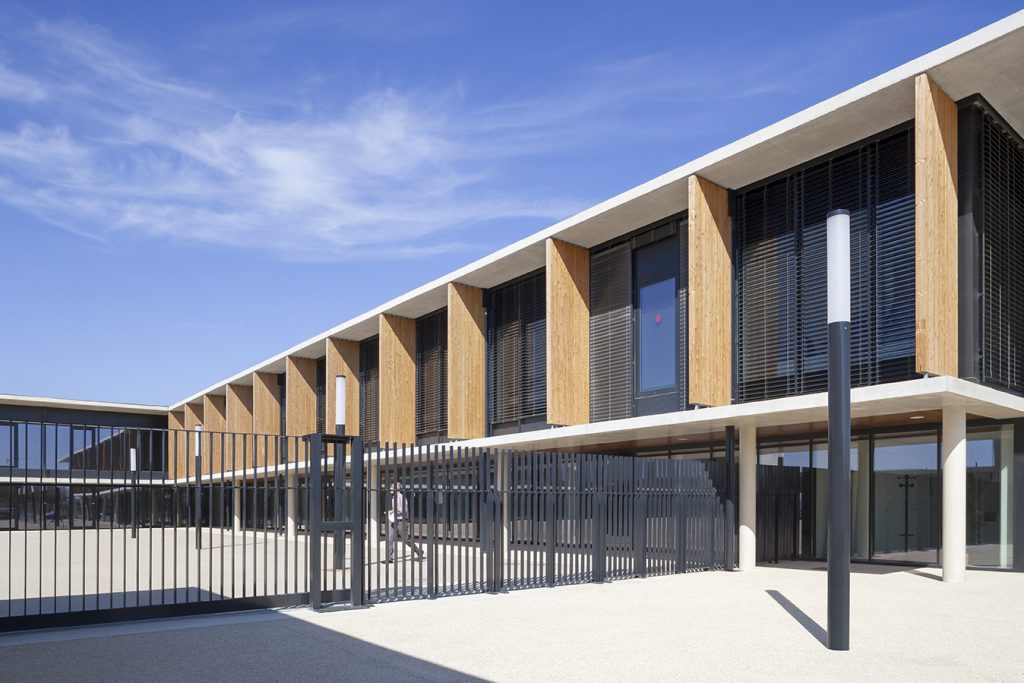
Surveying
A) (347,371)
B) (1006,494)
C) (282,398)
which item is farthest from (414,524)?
(282,398)

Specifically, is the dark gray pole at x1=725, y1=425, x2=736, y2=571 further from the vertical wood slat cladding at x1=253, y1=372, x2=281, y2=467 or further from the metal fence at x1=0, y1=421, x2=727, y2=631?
the vertical wood slat cladding at x1=253, y1=372, x2=281, y2=467

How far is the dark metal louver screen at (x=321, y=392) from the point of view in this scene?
39.2 m

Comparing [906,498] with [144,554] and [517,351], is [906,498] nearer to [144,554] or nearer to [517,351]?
[517,351]

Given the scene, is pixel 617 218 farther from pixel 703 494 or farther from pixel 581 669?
pixel 581 669

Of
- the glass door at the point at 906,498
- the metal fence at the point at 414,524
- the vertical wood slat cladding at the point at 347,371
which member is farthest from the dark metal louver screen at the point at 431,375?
the glass door at the point at 906,498

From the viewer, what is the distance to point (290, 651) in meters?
8.97

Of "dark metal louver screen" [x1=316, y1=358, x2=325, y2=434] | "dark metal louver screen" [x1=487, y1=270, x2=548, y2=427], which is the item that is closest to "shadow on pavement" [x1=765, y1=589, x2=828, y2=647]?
"dark metal louver screen" [x1=487, y1=270, x2=548, y2=427]

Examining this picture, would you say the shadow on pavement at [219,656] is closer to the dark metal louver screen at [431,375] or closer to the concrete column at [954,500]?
the concrete column at [954,500]

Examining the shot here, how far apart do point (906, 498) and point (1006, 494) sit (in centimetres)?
204

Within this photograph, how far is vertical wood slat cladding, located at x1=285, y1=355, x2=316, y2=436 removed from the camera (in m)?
39.0

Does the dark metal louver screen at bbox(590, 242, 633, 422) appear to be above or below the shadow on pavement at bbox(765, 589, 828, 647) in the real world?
above

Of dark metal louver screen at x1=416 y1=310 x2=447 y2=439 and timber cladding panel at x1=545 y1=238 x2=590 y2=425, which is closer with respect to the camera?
timber cladding panel at x1=545 y1=238 x2=590 y2=425

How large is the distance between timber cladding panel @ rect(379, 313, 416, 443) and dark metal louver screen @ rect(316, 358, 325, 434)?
7.80 metres

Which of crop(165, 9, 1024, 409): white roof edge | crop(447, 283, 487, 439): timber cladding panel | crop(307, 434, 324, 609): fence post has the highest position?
crop(165, 9, 1024, 409): white roof edge
